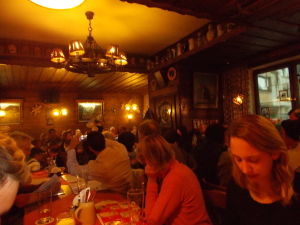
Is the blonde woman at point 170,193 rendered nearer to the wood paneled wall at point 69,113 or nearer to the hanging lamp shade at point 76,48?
the hanging lamp shade at point 76,48

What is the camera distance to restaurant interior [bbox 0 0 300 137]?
3312 millimetres

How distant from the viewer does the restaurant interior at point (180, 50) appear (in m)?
3.31

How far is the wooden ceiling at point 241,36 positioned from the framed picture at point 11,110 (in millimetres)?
1688

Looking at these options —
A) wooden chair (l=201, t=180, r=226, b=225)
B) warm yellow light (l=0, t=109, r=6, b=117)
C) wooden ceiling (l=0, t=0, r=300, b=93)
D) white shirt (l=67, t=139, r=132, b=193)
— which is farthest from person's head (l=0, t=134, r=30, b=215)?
warm yellow light (l=0, t=109, r=6, b=117)

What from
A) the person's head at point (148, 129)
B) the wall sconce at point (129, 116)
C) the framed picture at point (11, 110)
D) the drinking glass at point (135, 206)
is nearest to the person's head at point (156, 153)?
the drinking glass at point (135, 206)

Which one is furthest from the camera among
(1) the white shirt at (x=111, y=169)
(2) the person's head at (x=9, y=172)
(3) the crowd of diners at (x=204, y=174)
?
(1) the white shirt at (x=111, y=169)

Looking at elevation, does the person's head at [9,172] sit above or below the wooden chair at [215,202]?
above

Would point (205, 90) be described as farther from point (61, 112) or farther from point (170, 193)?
point (61, 112)

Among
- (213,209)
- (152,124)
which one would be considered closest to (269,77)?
(152,124)

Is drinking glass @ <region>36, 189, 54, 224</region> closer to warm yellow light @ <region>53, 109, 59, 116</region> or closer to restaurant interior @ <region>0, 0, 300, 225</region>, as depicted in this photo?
restaurant interior @ <region>0, 0, 300, 225</region>

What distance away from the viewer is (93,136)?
A: 269cm

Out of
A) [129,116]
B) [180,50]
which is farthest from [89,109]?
[180,50]

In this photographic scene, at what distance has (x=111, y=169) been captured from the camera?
8.29 feet

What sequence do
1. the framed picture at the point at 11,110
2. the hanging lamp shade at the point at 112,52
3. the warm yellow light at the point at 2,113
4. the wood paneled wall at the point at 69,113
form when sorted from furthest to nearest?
1. the wood paneled wall at the point at 69,113
2. the framed picture at the point at 11,110
3. the warm yellow light at the point at 2,113
4. the hanging lamp shade at the point at 112,52
